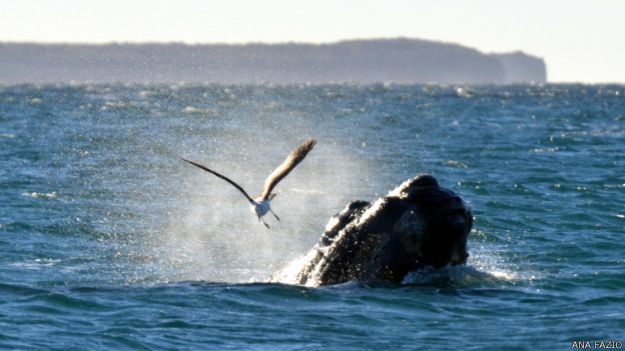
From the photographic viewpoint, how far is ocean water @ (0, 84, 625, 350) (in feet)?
44.5

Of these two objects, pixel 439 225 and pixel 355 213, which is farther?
pixel 355 213

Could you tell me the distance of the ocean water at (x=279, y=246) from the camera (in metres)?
13.6

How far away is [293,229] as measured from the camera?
24125 millimetres

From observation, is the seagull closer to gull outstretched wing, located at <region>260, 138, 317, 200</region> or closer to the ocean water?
gull outstretched wing, located at <region>260, 138, 317, 200</region>

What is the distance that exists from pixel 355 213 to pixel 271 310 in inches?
52.4

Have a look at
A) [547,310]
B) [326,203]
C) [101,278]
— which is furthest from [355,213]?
[326,203]

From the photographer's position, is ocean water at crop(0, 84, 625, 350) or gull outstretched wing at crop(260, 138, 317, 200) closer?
ocean water at crop(0, 84, 625, 350)

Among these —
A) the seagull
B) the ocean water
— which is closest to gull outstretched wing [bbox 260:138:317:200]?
the seagull

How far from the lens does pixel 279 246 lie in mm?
22156

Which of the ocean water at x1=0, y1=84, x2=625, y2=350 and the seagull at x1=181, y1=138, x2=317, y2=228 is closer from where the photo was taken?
the ocean water at x1=0, y1=84, x2=625, y2=350

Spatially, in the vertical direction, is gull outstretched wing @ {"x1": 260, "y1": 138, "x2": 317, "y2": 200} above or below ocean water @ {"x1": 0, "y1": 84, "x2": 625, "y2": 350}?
above

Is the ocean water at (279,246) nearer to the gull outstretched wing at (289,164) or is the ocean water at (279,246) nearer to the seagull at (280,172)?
the seagull at (280,172)

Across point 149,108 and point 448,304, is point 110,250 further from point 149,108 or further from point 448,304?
point 149,108

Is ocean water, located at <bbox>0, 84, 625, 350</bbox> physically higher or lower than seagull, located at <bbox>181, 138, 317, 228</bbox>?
lower
